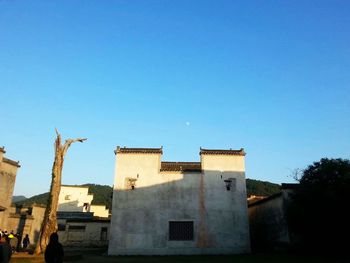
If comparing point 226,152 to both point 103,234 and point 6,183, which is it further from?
point 6,183

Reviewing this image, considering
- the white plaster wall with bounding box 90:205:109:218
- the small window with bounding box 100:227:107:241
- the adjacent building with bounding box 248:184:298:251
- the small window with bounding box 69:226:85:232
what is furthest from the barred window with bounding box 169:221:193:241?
the white plaster wall with bounding box 90:205:109:218

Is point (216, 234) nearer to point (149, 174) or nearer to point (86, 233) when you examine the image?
point (149, 174)

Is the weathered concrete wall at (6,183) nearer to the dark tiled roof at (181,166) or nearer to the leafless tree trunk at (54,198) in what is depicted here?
the leafless tree trunk at (54,198)

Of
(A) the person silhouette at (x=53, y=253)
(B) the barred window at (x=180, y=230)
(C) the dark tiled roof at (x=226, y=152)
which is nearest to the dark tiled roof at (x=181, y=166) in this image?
(C) the dark tiled roof at (x=226, y=152)

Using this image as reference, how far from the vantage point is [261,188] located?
61.0m

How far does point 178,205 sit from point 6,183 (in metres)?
16.7

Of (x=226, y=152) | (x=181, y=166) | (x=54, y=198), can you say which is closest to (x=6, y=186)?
(x=54, y=198)

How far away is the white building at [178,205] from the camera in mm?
23109

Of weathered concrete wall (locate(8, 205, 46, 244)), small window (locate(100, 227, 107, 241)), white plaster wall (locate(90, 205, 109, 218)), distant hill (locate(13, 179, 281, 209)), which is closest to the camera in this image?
weathered concrete wall (locate(8, 205, 46, 244))

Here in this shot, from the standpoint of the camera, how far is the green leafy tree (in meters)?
17.7

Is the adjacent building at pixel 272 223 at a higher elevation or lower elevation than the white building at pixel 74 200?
lower

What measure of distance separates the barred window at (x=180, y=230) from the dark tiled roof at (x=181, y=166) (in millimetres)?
3985

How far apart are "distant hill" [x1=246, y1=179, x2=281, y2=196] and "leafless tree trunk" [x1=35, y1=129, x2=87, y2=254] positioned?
145 feet

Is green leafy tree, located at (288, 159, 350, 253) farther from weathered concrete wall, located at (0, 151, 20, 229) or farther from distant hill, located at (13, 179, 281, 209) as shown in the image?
distant hill, located at (13, 179, 281, 209)
